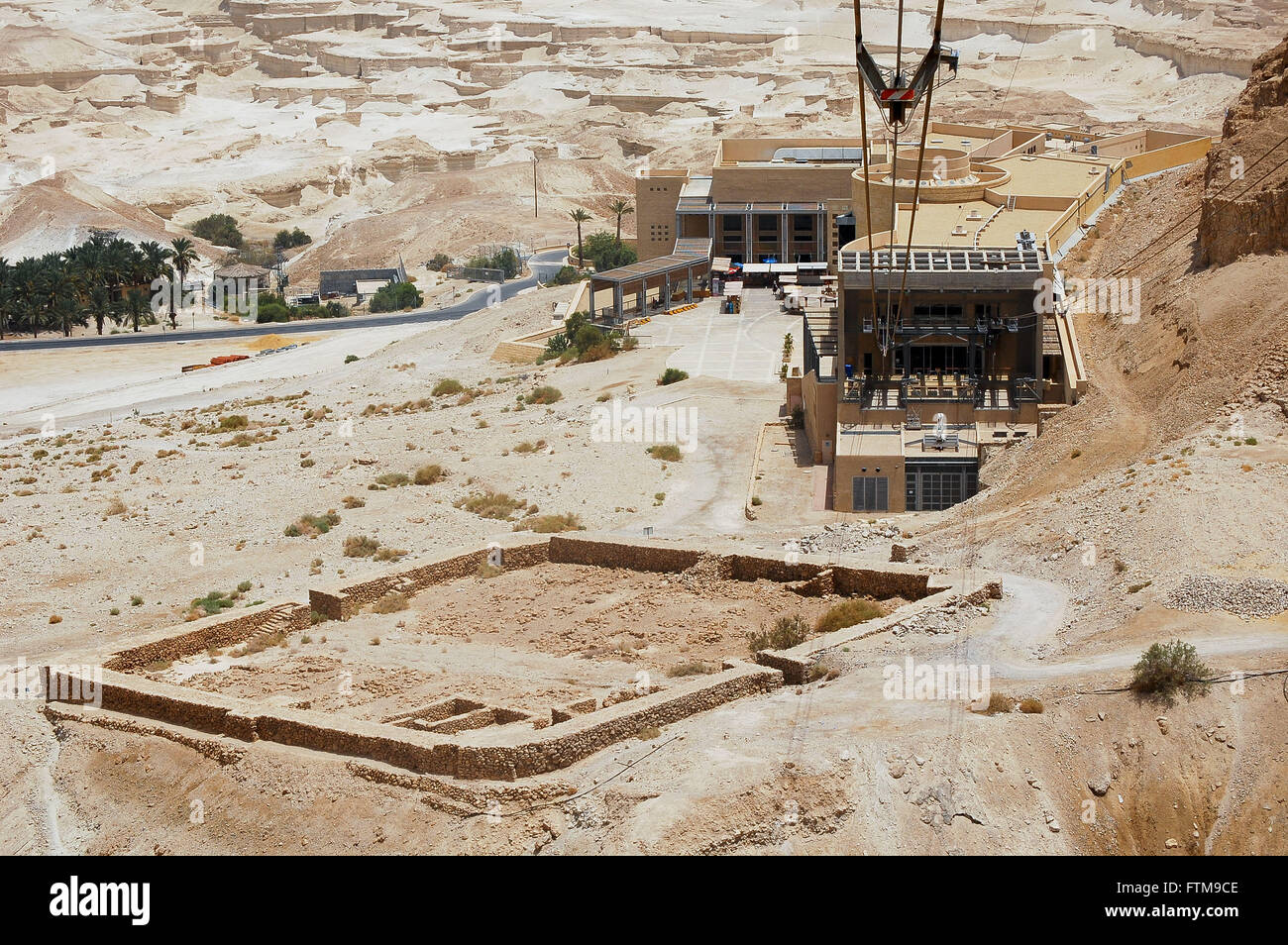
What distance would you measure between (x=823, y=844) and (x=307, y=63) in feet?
458

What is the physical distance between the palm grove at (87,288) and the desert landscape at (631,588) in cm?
142

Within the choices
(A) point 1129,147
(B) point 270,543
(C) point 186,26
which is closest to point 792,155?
(A) point 1129,147

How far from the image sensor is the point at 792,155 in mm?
66625

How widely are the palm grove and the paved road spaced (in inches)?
61.0

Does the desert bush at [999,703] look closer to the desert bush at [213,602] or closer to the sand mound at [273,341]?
the desert bush at [213,602]

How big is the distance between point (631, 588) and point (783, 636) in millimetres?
4352

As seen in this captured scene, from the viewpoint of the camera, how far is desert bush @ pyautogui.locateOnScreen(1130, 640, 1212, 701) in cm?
1697

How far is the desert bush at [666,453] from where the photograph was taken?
37.5 meters

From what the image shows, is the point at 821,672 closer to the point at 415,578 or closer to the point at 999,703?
the point at 999,703

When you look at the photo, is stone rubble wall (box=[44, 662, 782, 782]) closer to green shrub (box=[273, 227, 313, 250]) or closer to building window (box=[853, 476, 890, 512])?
building window (box=[853, 476, 890, 512])

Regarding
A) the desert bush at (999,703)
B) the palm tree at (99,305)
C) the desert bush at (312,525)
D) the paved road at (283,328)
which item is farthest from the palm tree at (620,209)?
the desert bush at (999,703)

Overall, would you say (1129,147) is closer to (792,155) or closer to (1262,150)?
(792,155)

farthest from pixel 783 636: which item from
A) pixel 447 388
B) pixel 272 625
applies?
pixel 447 388

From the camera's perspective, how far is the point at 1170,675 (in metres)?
17.0
